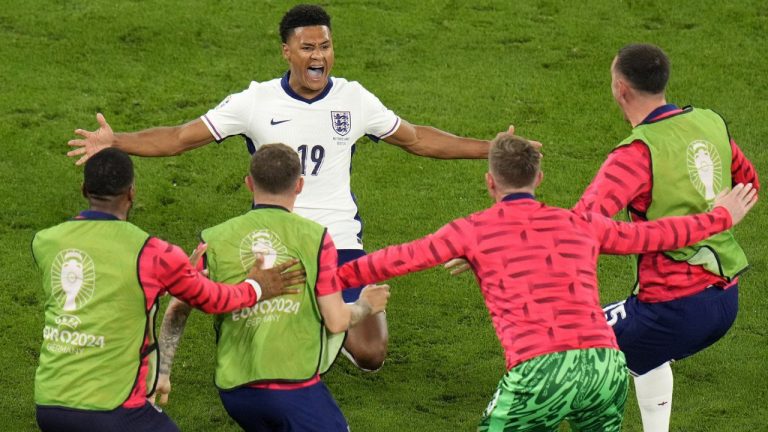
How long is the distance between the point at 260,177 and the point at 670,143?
224cm

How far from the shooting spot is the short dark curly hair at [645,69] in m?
7.38

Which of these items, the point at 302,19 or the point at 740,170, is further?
the point at 302,19

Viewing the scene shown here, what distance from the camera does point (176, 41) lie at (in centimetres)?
1412

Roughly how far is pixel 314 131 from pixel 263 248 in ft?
7.10

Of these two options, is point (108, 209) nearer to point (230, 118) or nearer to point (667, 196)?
point (230, 118)

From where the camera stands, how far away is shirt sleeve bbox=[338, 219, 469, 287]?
644cm

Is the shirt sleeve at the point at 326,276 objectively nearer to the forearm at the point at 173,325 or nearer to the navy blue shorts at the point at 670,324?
the forearm at the point at 173,325

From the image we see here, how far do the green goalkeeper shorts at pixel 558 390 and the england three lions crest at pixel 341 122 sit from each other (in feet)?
9.17

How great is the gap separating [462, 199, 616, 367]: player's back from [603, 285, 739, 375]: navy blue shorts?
1.07 metres

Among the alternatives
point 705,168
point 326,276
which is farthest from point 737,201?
point 326,276

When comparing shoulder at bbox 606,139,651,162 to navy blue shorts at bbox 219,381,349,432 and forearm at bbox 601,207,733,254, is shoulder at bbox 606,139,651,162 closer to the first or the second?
forearm at bbox 601,207,733,254

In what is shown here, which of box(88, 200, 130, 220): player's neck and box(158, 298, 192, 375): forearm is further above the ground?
box(88, 200, 130, 220): player's neck

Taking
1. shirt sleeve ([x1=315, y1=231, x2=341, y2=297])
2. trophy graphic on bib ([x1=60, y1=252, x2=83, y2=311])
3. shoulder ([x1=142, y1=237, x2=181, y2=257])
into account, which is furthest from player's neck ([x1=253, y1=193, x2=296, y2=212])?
trophy graphic on bib ([x1=60, y1=252, x2=83, y2=311])

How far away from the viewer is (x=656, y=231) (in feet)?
22.1
